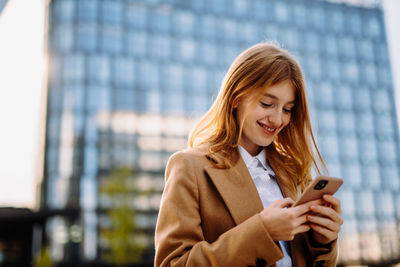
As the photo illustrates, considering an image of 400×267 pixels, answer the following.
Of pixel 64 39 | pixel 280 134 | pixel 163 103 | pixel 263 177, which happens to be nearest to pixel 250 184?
pixel 263 177

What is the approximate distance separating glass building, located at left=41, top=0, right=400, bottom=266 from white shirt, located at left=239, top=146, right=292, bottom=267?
2827 centimetres

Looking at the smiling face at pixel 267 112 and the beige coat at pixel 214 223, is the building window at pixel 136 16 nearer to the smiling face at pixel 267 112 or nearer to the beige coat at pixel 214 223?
the smiling face at pixel 267 112

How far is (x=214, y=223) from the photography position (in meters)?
1.93

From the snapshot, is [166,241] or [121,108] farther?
[121,108]

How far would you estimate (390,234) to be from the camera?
45.2 metres

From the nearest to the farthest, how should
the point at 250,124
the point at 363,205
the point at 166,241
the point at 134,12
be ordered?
the point at 166,241, the point at 250,124, the point at 134,12, the point at 363,205

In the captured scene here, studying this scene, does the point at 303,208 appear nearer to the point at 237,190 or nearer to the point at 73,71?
the point at 237,190

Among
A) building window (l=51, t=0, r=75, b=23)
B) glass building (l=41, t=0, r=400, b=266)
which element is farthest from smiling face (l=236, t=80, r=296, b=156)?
building window (l=51, t=0, r=75, b=23)

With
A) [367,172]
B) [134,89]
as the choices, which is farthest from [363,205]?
[134,89]

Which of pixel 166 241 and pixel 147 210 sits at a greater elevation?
pixel 166 241

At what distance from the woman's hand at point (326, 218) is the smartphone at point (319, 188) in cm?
4

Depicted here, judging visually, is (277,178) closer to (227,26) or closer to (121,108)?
(121,108)

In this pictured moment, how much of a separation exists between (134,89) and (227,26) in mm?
12231

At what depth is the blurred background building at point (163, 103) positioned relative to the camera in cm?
3653
